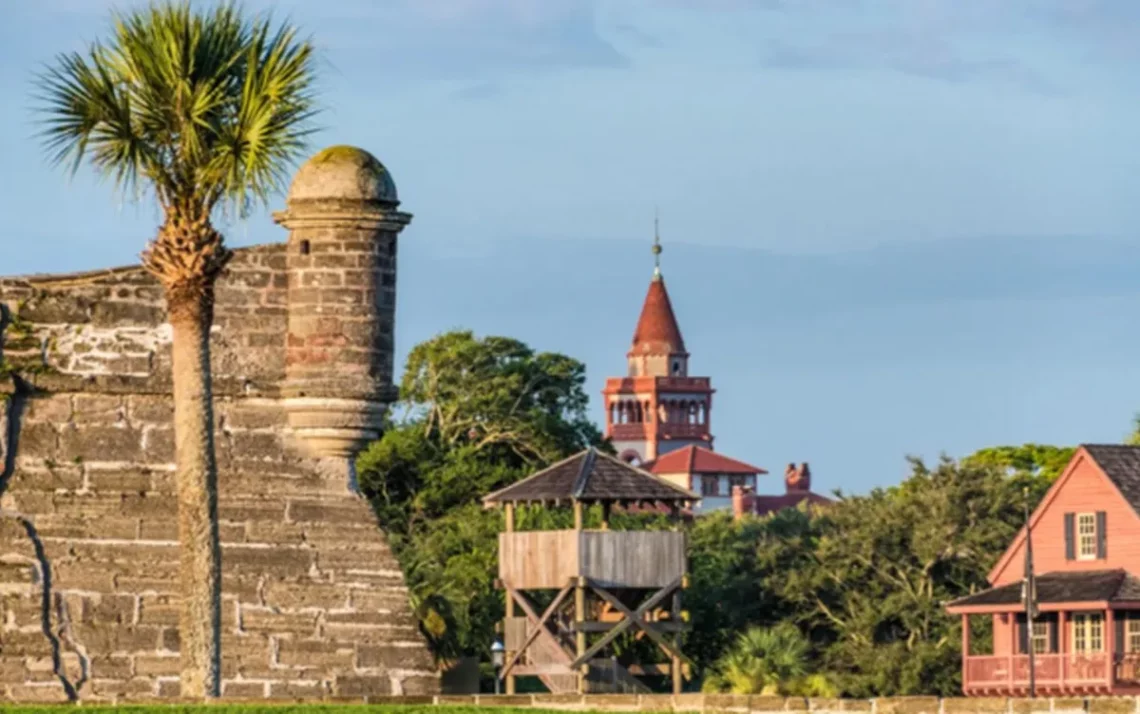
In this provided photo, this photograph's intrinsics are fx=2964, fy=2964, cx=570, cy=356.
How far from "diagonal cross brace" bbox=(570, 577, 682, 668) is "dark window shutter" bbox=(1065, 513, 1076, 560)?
14941 millimetres

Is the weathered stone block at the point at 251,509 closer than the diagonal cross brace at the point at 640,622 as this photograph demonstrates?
Yes

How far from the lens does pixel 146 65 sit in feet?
96.6

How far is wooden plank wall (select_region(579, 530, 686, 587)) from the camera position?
195ft

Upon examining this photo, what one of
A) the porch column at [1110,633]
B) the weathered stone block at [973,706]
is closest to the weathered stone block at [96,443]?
the weathered stone block at [973,706]

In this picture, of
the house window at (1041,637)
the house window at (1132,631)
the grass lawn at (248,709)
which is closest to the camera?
the grass lawn at (248,709)

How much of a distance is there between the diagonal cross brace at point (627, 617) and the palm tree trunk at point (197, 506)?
98.1 ft

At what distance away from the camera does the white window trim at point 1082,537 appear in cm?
7056

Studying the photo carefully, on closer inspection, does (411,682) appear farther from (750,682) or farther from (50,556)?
(750,682)

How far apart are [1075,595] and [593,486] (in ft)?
49.5

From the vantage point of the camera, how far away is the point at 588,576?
5922 cm

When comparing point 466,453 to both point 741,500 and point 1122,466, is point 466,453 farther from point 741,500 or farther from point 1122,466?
point 741,500

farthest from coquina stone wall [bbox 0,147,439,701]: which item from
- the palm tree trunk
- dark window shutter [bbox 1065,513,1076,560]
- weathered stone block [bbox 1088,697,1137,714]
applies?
dark window shutter [bbox 1065,513,1076,560]

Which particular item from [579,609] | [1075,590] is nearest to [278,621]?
[579,609]

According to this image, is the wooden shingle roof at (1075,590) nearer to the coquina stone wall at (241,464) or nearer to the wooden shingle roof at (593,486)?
the wooden shingle roof at (593,486)
